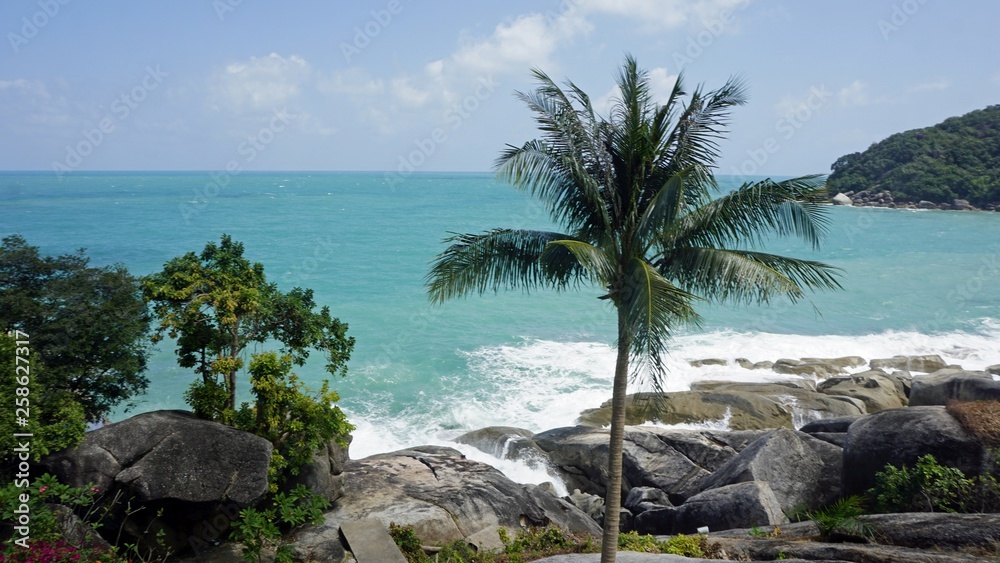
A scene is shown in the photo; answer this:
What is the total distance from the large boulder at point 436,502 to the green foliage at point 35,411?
360 centimetres

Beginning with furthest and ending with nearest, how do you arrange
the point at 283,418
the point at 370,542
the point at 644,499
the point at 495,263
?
1. the point at 644,499
2. the point at 283,418
3. the point at 370,542
4. the point at 495,263

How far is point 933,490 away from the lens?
10164 mm

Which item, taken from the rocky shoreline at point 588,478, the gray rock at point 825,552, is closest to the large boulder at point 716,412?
the rocky shoreline at point 588,478

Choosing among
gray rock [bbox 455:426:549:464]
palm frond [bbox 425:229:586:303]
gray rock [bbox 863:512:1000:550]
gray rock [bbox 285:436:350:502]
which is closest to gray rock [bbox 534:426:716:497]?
gray rock [bbox 455:426:549:464]

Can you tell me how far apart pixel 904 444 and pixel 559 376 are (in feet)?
45.7

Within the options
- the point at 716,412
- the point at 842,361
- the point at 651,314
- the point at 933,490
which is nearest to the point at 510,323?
the point at 716,412

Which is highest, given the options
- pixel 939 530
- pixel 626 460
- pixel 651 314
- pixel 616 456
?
pixel 651 314

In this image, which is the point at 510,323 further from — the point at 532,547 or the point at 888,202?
the point at 888,202

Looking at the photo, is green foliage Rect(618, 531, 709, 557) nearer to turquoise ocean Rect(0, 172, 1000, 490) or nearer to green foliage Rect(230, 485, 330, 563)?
turquoise ocean Rect(0, 172, 1000, 490)

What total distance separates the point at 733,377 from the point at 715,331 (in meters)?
6.33

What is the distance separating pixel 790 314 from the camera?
33406 millimetres

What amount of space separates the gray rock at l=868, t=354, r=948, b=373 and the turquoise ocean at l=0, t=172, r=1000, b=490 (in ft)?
4.76

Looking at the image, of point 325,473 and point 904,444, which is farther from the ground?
point 904,444

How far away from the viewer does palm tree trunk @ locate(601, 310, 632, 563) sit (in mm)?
8164
